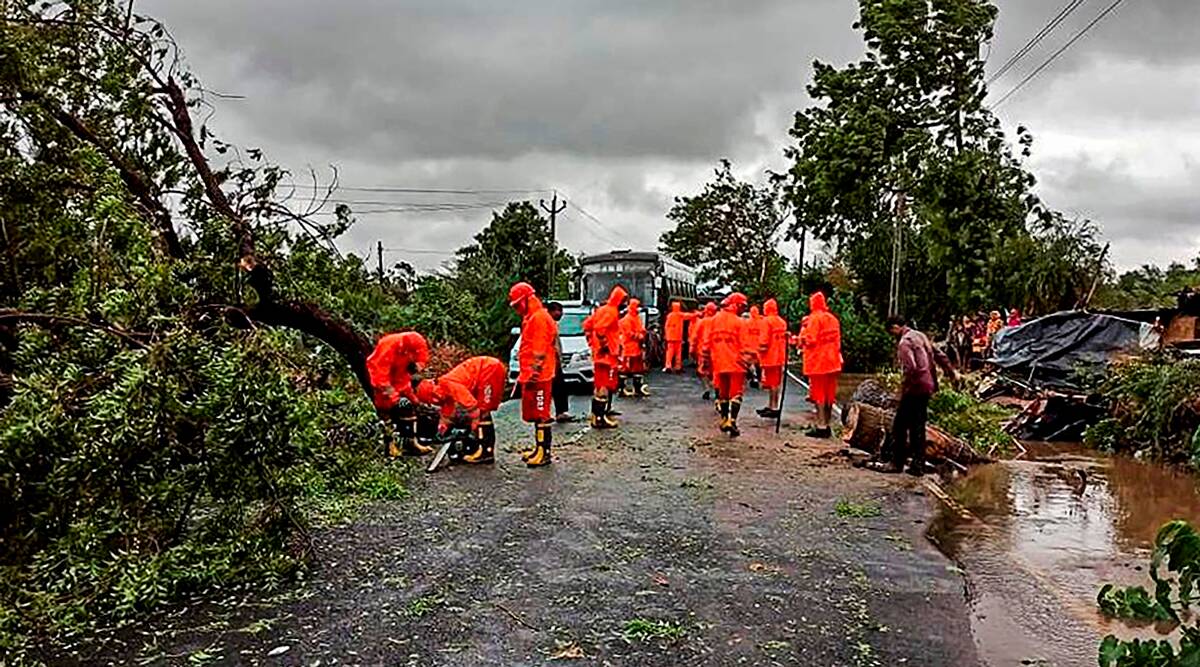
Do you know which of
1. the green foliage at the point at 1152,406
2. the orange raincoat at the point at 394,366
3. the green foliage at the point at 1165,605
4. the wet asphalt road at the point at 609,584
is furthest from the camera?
the green foliage at the point at 1152,406

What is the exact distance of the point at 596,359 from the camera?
15062 mm

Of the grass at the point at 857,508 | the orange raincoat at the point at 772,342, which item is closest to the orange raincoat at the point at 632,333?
the orange raincoat at the point at 772,342

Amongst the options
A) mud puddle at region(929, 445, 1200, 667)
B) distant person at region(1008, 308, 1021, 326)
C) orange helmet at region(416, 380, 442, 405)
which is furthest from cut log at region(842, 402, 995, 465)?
distant person at region(1008, 308, 1021, 326)

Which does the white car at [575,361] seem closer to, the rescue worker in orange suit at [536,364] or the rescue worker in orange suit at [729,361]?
the rescue worker in orange suit at [729,361]

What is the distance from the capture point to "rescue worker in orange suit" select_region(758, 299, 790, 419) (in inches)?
616

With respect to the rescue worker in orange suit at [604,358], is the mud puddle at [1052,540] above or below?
below

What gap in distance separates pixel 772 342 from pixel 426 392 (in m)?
6.23

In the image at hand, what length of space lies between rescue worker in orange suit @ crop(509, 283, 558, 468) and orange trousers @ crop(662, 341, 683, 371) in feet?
43.0

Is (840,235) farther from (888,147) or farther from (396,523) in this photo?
(396,523)

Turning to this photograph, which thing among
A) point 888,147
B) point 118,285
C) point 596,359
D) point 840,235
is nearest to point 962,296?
point 888,147

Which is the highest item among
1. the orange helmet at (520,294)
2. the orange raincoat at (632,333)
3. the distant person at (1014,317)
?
the distant person at (1014,317)

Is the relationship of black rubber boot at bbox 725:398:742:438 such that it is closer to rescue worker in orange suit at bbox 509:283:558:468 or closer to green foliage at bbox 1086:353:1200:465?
rescue worker in orange suit at bbox 509:283:558:468

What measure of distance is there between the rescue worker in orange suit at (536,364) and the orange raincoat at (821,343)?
13.9ft

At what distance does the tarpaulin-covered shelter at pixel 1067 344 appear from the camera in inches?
701
